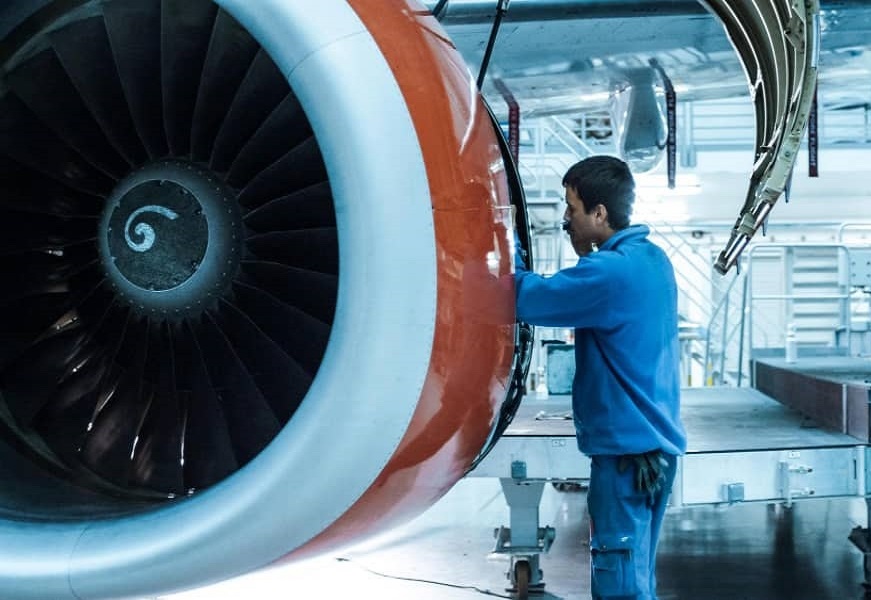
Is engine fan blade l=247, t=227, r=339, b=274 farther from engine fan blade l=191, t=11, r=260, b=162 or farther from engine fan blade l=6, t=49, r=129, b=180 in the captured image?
engine fan blade l=6, t=49, r=129, b=180

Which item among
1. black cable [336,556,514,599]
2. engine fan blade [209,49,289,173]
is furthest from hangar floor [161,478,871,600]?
engine fan blade [209,49,289,173]

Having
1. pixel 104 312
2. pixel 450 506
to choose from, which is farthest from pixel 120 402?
pixel 450 506

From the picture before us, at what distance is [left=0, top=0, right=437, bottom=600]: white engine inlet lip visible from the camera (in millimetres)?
1728

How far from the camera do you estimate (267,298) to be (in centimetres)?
245

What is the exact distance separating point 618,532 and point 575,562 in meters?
2.73

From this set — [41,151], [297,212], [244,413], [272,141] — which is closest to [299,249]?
[297,212]

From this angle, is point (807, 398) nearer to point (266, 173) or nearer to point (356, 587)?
point (356, 587)

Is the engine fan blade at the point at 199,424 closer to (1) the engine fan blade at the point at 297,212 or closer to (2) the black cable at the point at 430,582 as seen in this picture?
(1) the engine fan blade at the point at 297,212

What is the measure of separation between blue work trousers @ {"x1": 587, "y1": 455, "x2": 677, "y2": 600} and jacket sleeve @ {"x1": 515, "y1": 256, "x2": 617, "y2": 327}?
0.37 meters

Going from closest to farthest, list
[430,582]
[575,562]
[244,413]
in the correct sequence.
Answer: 1. [244,413]
2. [430,582]
3. [575,562]

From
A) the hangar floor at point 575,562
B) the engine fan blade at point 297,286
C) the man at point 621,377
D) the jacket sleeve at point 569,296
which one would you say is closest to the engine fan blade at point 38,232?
the engine fan blade at point 297,286

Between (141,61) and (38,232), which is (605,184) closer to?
(141,61)

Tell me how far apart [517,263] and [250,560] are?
0.88 meters

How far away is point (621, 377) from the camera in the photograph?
2.48 meters
